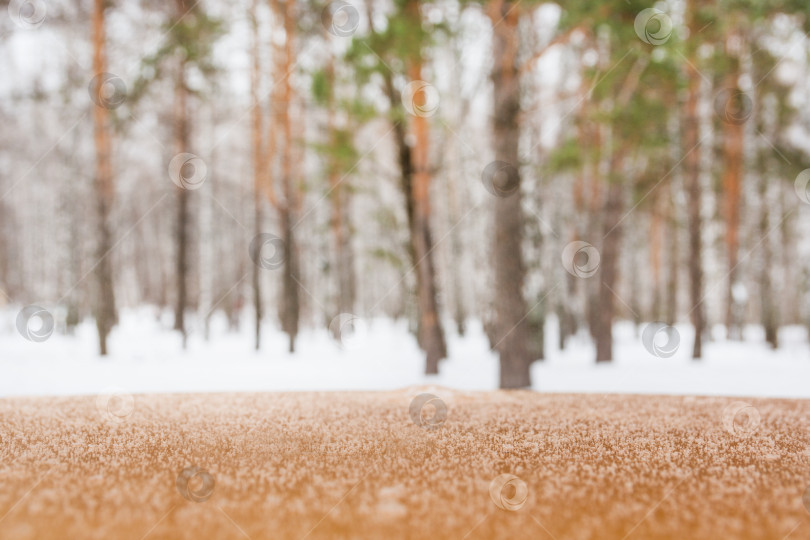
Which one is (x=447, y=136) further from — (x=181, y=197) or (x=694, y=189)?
(x=181, y=197)

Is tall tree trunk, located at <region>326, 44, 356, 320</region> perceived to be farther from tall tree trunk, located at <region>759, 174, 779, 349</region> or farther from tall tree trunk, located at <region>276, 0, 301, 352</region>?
tall tree trunk, located at <region>759, 174, 779, 349</region>

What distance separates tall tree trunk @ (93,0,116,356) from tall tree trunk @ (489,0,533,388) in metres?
8.09

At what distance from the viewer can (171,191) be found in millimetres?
23062

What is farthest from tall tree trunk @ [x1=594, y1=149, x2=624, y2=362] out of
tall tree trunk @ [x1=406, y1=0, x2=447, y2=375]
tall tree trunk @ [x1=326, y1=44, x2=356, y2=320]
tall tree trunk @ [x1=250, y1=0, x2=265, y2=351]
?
tall tree trunk @ [x1=250, y1=0, x2=265, y2=351]

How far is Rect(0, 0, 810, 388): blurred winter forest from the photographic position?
995 centimetres

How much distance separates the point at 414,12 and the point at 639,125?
Answer: 500 cm

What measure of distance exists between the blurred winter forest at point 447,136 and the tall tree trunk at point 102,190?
4cm

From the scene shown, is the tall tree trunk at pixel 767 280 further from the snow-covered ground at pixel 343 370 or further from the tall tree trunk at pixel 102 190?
the tall tree trunk at pixel 102 190

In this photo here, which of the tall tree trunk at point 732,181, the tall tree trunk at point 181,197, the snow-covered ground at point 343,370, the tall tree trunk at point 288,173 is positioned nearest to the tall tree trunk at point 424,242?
the snow-covered ground at point 343,370

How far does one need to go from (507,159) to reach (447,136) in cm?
889

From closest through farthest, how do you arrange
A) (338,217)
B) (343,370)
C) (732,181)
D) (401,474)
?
(401,474) → (343,370) → (338,217) → (732,181)

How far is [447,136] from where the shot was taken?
57.6 ft

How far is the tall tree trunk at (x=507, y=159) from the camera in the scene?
8.94 meters

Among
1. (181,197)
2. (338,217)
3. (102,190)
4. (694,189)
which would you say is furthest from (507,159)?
(181,197)
